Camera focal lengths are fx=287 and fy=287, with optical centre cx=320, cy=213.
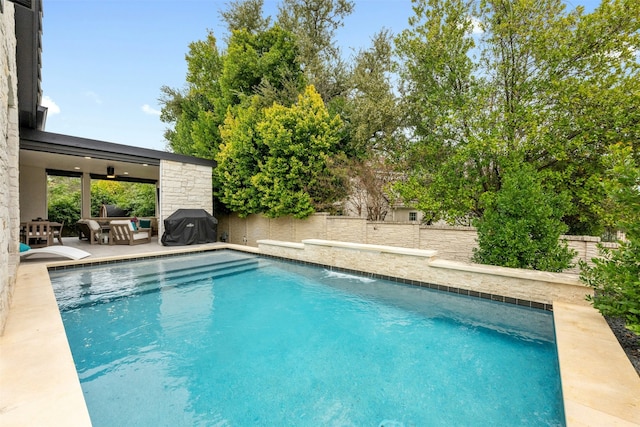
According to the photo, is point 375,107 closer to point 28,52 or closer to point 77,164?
point 28,52

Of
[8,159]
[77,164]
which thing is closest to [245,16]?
[77,164]

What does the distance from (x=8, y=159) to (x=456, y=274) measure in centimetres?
768

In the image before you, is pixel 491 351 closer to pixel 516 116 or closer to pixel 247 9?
pixel 516 116

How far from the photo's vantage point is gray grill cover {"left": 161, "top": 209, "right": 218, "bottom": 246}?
10680 mm

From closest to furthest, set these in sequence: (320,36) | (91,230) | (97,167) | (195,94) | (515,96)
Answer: (515,96)
(91,230)
(97,167)
(320,36)
(195,94)

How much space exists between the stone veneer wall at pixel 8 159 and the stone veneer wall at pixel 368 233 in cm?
798

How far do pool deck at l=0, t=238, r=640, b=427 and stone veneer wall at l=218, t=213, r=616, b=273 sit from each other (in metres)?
3.62

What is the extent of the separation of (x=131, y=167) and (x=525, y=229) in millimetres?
14489

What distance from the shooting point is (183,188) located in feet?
37.8

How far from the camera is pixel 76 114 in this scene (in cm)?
2194

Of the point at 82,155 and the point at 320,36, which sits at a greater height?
the point at 320,36

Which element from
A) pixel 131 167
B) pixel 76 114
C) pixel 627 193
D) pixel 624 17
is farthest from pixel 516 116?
pixel 76 114

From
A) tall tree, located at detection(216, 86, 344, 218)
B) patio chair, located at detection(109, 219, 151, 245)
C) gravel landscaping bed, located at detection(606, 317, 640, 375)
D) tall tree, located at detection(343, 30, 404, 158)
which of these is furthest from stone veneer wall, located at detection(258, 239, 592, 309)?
patio chair, located at detection(109, 219, 151, 245)

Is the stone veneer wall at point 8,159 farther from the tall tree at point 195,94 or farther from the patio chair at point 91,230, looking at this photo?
the tall tree at point 195,94
